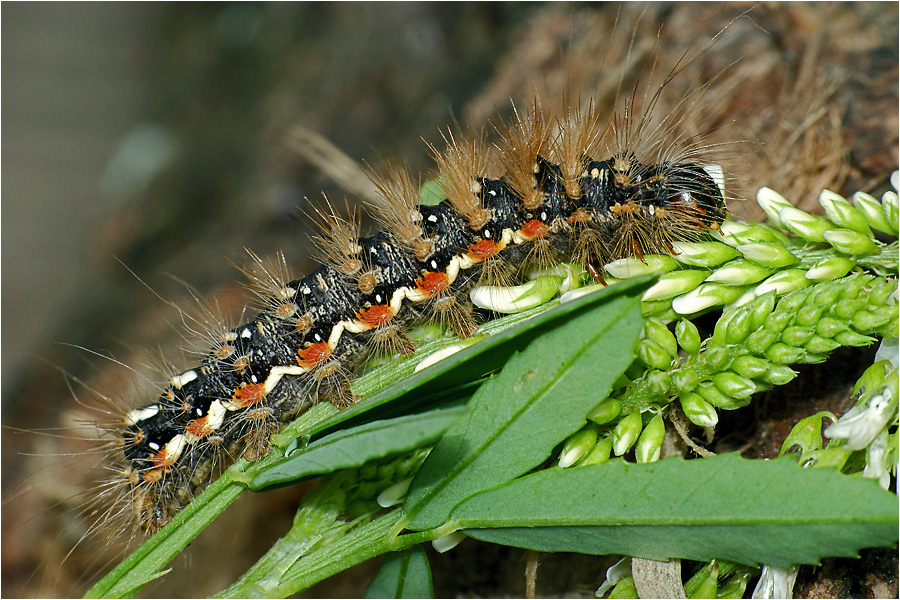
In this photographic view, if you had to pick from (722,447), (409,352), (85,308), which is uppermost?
(85,308)

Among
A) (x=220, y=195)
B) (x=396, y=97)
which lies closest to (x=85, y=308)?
(x=220, y=195)

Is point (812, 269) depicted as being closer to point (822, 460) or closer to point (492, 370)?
point (822, 460)

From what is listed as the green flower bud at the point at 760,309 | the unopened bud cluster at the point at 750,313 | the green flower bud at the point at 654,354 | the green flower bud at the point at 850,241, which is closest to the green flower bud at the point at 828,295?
the unopened bud cluster at the point at 750,313

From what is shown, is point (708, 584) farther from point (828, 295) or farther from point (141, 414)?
point (141, 414)

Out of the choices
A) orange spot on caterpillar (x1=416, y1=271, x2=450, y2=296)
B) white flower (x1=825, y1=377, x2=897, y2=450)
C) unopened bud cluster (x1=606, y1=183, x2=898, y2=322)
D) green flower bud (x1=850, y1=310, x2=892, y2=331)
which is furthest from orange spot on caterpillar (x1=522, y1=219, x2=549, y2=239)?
white flower (x1=825, y1=377, x2=897, y2=450)

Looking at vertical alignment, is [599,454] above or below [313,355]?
below

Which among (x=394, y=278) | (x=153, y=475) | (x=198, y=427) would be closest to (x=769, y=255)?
(x=394, y=278)
